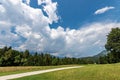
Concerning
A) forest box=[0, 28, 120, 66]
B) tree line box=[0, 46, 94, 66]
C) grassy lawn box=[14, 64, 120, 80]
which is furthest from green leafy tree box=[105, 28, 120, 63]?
grassy lawn box=[14, 64, 120, 80]

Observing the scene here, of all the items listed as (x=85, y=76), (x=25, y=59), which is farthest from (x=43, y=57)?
(x=85, y=76)

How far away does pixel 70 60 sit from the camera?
14588 cm

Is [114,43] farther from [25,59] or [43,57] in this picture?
[43,57]

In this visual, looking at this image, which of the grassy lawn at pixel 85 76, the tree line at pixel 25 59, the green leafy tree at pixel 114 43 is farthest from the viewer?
the tree line at pixel 25 59

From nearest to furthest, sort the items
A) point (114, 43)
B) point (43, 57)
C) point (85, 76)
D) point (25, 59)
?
point (85, 76) → point (114, 43) → point (25, 59) → point (43, 57)

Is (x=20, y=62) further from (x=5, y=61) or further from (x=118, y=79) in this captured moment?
(x=118, y=79)

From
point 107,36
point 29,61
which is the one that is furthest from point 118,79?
point 29,61

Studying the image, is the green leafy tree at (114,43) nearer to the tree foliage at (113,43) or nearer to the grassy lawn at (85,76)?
the tree foliage at (113,43)

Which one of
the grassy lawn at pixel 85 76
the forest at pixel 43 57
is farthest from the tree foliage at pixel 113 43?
the grassy lawn at pixel 85 76

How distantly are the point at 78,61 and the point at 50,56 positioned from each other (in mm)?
26799

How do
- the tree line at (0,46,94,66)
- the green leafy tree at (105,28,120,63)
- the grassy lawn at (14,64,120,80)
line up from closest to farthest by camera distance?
the grassy lawn at (14,64,120,80) → the green leafy tree at (105,28,120,63) → the tree line at (0,46,94,66)

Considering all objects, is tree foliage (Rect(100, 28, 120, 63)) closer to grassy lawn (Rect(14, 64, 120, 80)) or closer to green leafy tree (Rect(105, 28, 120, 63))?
green leafy tree (Rect(105, 28, 120, 63))

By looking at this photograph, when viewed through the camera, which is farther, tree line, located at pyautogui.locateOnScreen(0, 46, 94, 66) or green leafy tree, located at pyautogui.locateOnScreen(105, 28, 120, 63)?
tree line, located at pyautogui.locateOnScreen(0, 46, 94, 66)

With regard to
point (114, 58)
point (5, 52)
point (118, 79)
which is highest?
point (5, 52)
